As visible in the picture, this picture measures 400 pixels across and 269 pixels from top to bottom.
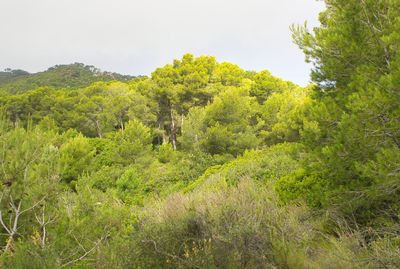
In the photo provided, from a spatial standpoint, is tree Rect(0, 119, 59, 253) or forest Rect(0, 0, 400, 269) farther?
tree Rect(0, 119, 59, 253)

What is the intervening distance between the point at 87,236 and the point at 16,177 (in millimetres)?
1402

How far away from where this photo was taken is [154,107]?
988 inches

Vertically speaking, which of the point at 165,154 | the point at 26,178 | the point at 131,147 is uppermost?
the point at 26,178

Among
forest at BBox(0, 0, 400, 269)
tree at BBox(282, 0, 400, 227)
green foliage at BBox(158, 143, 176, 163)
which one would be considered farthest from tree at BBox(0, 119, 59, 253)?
green foliage at BBox(158, 143, 176, 163)

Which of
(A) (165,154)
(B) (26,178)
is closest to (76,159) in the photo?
(A) (165,154)

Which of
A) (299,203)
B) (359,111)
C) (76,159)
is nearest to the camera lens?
(359,111)

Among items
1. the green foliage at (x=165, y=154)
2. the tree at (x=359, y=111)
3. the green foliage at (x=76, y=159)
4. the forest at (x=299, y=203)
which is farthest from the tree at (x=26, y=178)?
the green foliage at (x=165, y=154)

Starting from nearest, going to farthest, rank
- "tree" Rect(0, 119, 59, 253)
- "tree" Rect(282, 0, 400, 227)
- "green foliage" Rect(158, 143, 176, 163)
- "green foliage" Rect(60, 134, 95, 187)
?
1. "tree" Rect(282, 0, 400, 227)
2. "tree" Rect(0, 119, 59, 253)
3. "green foliage" Rect(60, 134, 95, 187)
4. "green foliage" Rect(158, 143, 176, 163)

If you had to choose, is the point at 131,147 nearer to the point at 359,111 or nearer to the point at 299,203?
the point at 299,203

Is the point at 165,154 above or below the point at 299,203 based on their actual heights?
below

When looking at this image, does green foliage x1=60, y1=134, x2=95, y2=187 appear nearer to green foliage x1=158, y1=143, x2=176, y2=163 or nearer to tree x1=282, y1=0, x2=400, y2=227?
green foliage x1=158, y1=143, x2=176, y2=163

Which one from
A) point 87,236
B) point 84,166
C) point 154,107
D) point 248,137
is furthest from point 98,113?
point 87,236

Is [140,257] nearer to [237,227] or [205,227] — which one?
[205,227]

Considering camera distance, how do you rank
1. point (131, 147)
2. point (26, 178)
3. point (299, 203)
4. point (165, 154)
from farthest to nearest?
1. point (165, 154)
2. point (131, 147)
3. point (299, 203)
4. point (26, 178)
